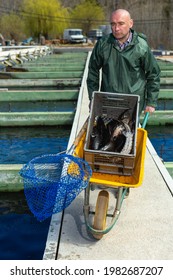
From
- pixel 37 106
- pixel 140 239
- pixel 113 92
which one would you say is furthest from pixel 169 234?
pixel 37 106

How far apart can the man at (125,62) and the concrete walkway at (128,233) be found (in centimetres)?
102

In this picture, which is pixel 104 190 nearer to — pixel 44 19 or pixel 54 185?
pixel 54 185

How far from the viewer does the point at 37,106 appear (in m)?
11.9

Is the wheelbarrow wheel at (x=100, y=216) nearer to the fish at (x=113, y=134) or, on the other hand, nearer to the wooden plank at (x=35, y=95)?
the fish at (x=113, y=134)

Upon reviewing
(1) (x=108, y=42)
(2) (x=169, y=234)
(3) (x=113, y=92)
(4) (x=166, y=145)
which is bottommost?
(4) (x=166, y=145)

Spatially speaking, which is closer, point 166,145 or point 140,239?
point 140,239

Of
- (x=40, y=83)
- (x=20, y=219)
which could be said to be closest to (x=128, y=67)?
(x=20, y=219)

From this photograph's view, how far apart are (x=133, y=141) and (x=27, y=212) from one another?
6.62 ft

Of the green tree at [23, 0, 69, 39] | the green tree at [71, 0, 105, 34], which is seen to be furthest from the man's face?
the green tree at [71, 0, 105, 34]

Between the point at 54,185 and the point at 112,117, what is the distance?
117cm

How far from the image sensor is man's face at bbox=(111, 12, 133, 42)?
11.9 feet

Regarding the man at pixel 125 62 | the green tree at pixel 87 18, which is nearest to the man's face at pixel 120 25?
the man at pixel 125 62

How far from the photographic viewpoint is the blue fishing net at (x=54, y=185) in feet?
9.97
